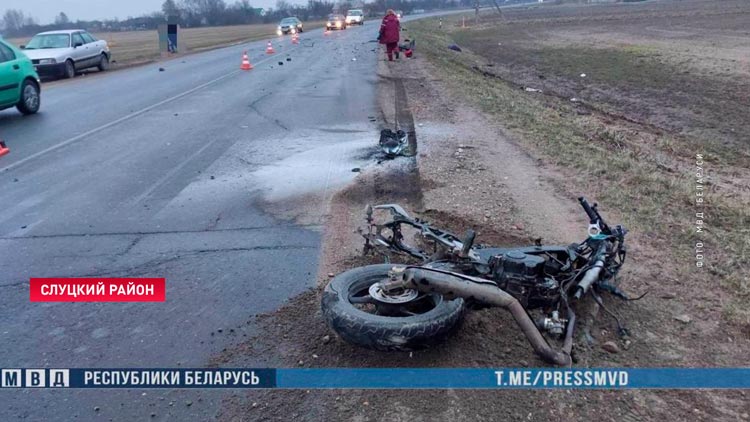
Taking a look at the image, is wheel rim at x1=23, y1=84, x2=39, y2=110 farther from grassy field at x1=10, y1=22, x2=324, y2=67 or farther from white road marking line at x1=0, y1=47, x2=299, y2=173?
grassy field at x1=10, y1=22, x2=324, y2=67

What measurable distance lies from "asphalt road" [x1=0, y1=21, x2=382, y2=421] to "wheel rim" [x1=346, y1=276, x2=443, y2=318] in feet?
2.56

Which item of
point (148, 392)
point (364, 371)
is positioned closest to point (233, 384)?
point (148, 392)

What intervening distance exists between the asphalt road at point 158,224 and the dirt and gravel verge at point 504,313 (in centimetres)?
33

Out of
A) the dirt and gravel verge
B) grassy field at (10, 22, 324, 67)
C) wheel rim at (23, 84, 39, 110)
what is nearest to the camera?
the dirt and gravel verge

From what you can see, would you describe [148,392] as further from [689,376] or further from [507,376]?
[689,376]

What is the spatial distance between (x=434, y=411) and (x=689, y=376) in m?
1.53

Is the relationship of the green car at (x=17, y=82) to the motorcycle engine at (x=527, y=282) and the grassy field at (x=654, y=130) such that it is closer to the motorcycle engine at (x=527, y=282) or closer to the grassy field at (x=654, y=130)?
the grassy field at (x=654, y=130)

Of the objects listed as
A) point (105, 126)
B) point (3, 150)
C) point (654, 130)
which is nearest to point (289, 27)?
point (105, 126)

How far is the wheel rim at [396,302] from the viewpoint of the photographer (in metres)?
3.80

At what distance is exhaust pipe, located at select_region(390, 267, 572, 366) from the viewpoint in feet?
11.2

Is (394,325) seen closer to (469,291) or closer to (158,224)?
(469,291)

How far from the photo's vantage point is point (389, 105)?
13.1 m

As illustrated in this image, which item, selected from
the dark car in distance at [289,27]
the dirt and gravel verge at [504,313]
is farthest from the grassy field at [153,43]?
the dirt and gravel verge at [504,313]

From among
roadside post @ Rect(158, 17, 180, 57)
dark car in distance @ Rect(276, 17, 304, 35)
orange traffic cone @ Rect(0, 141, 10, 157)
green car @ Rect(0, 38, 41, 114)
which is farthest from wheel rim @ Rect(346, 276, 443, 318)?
dark car in distance @ Rect(276, 17, 304, 35)
